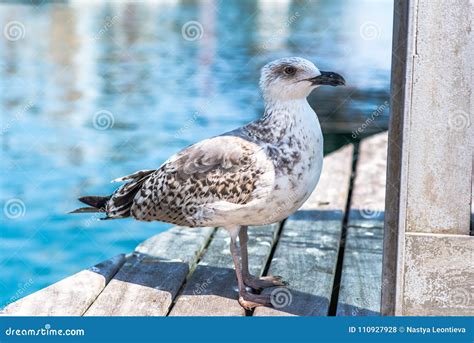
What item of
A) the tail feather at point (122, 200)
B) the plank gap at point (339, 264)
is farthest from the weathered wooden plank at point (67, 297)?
the plank gap at point (339, 264)

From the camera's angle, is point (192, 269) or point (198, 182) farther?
point (192, 269)

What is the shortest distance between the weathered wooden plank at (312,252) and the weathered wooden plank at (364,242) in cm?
8

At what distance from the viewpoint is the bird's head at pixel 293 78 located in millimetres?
4074

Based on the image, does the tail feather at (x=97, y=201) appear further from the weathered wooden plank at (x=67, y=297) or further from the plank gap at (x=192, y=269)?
the plank gap at (x=192, y=269)

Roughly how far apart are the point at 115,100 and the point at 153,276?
334 inches

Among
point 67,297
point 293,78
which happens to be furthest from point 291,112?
point 67,297

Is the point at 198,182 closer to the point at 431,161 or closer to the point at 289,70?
the point at 289,70

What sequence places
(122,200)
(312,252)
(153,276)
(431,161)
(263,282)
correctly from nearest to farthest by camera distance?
(431,161), (263,282), (153,276), (122,200), (312,252)

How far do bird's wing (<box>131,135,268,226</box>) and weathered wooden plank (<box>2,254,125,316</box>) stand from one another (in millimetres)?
393

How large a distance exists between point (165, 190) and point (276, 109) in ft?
2.35

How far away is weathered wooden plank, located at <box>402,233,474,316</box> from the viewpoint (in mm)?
3318

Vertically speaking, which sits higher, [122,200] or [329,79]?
[329,79]

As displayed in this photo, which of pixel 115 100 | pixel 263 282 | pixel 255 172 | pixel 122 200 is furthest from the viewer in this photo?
pixel 115 100

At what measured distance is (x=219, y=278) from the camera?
4.36m
